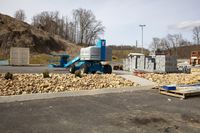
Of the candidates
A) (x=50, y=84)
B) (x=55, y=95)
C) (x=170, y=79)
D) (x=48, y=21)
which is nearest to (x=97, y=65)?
(x=170, y=79)

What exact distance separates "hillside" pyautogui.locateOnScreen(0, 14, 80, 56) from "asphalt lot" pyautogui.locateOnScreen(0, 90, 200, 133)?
135ft

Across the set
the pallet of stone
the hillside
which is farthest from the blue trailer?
the hillside

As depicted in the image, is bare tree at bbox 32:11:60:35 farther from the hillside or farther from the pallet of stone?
the pallet of stone

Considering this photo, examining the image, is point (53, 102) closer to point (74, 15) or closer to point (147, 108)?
point (147, 108)

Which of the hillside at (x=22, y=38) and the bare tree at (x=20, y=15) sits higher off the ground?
the bare tree at (x=20, y=15)

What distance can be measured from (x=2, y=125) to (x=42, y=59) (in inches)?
1564

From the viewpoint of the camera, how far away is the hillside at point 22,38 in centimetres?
4572

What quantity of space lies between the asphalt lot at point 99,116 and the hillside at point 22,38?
41.0m

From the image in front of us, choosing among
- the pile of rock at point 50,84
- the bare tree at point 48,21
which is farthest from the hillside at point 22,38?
the pile of rock at point 50,84

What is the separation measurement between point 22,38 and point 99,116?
46.3 m

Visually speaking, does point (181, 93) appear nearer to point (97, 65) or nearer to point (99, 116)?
point (99, 116)

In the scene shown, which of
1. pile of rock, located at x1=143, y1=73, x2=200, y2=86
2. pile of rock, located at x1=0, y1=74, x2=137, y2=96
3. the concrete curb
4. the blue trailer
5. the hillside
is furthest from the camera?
the hillside

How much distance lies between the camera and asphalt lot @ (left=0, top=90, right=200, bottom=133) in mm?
4793

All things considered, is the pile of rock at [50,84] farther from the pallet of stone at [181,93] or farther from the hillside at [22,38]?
the hillside at [22,38]
